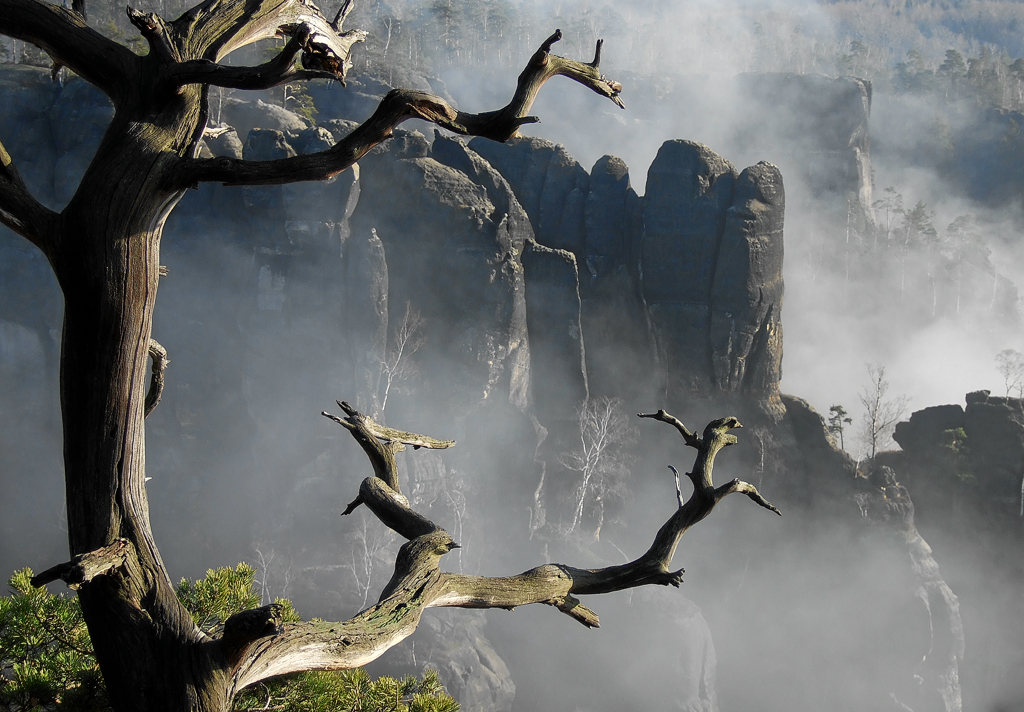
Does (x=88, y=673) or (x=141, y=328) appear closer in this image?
(x=141, y=328)

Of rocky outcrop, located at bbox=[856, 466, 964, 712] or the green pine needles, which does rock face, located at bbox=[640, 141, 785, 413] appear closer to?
rocky outcrop, located at bbox=[856, 466, 964, 712]

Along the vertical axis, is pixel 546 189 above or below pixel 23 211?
above

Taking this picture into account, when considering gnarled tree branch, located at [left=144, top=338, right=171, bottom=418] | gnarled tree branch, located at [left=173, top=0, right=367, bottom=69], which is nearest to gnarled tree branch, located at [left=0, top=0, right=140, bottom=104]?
gnarled tree branch, located at [left=173, top=0, right=367, bottom=69]

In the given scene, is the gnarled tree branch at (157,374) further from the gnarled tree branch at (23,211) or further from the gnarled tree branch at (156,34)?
the gnarled tree branch at (156,34)

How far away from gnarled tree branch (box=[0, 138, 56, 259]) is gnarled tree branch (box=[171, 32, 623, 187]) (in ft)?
1.42

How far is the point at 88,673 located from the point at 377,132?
2644 millimetres

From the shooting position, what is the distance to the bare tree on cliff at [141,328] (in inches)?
85.6

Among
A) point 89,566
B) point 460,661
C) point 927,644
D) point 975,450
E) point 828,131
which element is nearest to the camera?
point 89,566

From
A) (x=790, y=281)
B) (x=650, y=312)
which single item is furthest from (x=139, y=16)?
(x=790, y=281)

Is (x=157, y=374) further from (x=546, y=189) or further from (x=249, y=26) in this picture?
(x=546, y=189)

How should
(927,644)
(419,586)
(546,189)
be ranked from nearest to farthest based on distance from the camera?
(419,586) → (927,644) → (546,189)

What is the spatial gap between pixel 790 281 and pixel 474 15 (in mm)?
41945

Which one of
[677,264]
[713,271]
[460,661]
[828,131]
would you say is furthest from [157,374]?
[828,131]

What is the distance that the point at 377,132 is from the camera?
2.61 m
